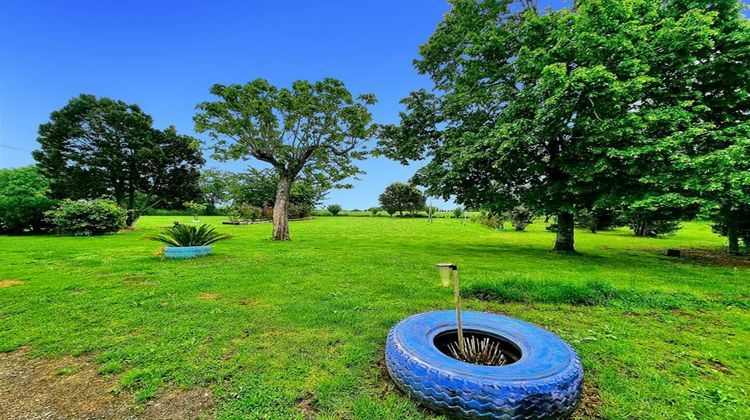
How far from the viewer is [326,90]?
1197 cm

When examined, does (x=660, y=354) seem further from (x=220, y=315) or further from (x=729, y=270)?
(x=729, y=270)

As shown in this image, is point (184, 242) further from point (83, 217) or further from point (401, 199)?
point (401, 199)

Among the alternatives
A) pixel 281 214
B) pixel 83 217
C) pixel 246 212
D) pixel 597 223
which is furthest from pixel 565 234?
pixel 246 212

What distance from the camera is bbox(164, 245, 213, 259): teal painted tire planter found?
7.54 meters

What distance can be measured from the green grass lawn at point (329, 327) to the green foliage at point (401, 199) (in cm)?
4214

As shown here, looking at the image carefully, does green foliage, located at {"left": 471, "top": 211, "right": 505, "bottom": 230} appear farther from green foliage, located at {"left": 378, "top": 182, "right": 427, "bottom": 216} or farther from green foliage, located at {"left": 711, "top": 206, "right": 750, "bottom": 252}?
green foliage, located at {"left": 378, "top": 182, "right": 427, "bottom": 216}

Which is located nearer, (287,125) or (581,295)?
(581,295)

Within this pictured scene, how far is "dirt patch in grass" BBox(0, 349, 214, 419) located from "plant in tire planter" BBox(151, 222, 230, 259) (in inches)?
214

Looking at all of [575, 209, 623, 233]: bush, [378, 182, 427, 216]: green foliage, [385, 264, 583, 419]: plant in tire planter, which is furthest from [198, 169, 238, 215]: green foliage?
[378, 182, 427, 216]: green foliage

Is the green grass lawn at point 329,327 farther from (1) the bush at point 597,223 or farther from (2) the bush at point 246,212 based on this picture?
(2) the bush at point 246,212

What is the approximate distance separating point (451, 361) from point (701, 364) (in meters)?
2.63

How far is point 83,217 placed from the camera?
44.3 ft

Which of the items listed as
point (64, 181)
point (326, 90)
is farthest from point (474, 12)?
point (64, 181)

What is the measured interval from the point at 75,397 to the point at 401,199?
48.4 metres
